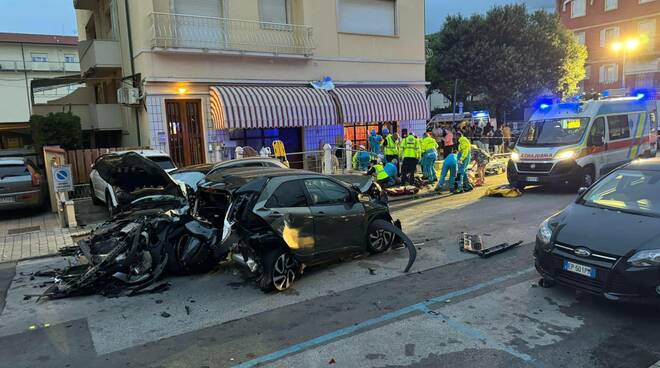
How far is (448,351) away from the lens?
14.1 ft

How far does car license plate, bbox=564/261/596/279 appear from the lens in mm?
4777

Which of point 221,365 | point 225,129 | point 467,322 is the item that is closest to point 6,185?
point 225,129

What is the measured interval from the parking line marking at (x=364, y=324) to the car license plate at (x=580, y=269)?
3.85 ft

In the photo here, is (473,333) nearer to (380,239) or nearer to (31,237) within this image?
(380,239)

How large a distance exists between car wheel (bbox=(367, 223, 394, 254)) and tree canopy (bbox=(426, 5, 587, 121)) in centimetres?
2498

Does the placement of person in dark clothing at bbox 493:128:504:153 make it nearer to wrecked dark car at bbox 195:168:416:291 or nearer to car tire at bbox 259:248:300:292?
wrecked dark car at bbox 195:168:416:291

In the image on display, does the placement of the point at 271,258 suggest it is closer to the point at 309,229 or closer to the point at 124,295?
the point at 309,229

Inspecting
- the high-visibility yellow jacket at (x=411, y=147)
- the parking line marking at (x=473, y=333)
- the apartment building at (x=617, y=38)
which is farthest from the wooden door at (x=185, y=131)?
the apartment building at (x=617, y=38)

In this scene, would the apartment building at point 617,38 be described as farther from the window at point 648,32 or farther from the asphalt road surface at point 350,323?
the asphalt road surface at point 350,323

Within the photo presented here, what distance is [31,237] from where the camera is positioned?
9781 mm

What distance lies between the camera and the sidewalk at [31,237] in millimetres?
8648

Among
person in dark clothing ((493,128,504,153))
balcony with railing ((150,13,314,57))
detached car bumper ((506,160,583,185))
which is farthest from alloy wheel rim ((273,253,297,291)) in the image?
person in dark clothing ((493,128,504,153))

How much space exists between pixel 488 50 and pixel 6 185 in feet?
88.4

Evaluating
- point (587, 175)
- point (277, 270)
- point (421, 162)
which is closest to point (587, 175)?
point (587, 175)
